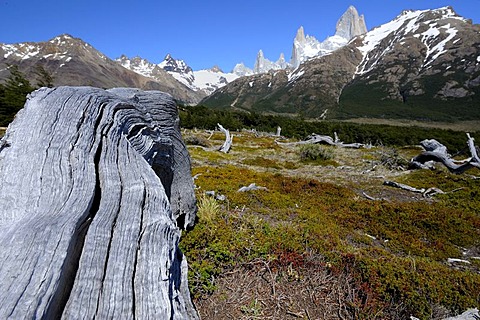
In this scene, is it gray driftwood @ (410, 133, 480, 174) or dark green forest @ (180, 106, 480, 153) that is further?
dark green forest @ (180, 106, 480, 153)

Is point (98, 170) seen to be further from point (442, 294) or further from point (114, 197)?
point (442, 294)

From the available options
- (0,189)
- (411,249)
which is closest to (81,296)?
(0,189)

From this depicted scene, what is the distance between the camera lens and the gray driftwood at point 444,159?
17078 millimetres

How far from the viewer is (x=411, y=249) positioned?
8609 mm

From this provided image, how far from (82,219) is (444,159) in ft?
72.4

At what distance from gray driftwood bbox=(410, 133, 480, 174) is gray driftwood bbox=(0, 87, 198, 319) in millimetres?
19392

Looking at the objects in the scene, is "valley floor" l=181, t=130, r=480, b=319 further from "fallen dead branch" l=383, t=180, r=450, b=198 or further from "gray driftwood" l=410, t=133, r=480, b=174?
"gray driftwood" l=410, t=133, r=480, b=174

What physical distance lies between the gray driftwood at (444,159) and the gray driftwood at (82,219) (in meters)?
19.4

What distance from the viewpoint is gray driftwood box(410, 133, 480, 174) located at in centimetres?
1708

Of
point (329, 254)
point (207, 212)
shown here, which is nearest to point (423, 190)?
point (329, 254)

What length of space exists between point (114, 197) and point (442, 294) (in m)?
6.58

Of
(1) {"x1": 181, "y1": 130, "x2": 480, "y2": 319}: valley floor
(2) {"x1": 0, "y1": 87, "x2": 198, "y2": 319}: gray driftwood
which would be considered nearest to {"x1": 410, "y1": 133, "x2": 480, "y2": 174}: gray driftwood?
(1) {"x1": 181, "y1": 130, "x2": 480, "y2": 319}: valley floor

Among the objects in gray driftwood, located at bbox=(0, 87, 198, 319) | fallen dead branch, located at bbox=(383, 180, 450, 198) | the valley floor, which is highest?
gray driftwood, located at bbox=(0, 87, 198, 319)

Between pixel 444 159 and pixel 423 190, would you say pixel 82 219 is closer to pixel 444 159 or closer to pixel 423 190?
pixel 423 190
